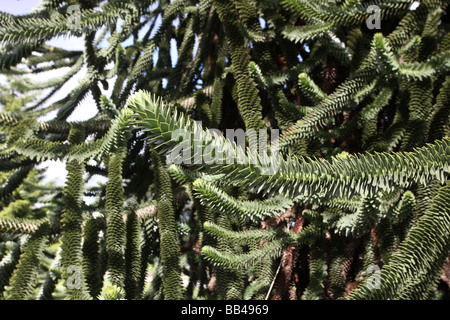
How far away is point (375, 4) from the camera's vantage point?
3.43ft

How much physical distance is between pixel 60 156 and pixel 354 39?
854 mm

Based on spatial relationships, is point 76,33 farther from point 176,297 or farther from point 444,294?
point 444,294

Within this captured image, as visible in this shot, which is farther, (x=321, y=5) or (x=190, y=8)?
(x=190, y=8)

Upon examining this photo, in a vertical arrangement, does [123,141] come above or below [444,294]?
above

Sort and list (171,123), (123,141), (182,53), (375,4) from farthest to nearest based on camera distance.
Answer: (182,53), (375,4), (123,141), (171,123)

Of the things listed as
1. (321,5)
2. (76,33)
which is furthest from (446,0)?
(76,33)

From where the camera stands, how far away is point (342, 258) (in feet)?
3.51

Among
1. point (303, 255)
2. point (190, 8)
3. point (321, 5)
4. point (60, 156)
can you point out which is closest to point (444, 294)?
→ point (303, 255)

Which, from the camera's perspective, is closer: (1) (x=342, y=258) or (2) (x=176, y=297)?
(2) (x=176, y=297)

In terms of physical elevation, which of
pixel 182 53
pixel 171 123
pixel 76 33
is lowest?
pixel 171 123
